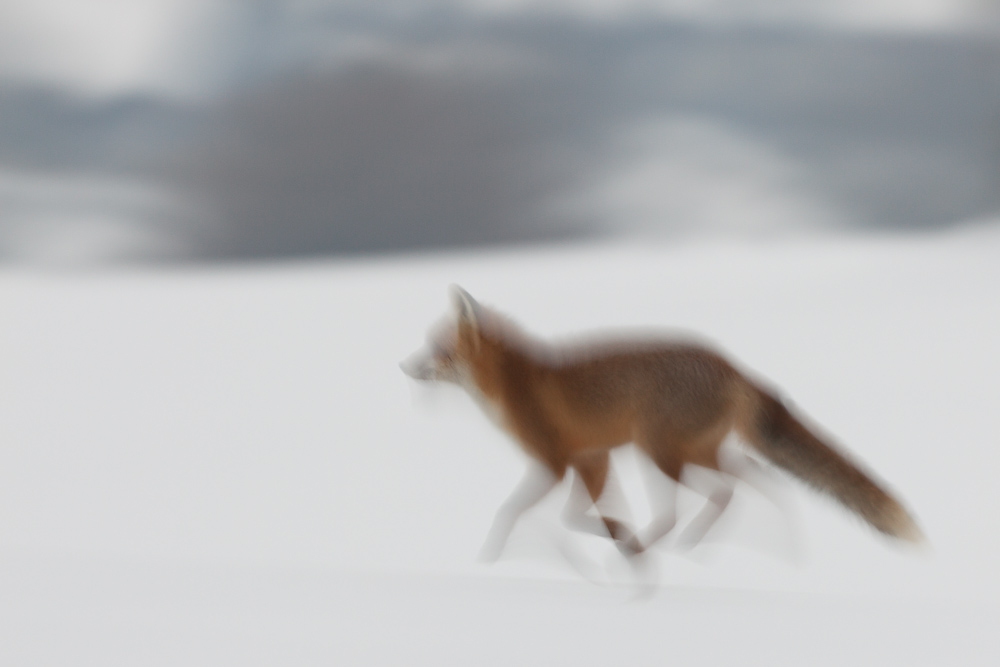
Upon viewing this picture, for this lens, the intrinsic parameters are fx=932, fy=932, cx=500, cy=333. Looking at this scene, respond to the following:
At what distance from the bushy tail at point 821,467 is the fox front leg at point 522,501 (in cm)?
35

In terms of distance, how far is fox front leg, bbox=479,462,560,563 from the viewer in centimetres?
156

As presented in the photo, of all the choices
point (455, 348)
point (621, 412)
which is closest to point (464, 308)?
point (455, 348)

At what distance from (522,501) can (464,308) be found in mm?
342

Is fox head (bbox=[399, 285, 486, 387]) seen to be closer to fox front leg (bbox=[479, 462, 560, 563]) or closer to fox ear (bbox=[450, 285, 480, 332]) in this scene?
fox ear (bbox=[450, 285, 480, 332])

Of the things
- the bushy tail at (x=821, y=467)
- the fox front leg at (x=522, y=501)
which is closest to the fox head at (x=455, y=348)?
the fox front leg at (x=522, y=501)

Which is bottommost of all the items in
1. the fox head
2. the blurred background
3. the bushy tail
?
the bushy tail

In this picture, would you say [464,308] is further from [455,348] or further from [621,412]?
[621,412]

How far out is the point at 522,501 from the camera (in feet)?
5.19

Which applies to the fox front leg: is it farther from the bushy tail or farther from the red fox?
the bushy tail

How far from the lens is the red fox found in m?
1.53

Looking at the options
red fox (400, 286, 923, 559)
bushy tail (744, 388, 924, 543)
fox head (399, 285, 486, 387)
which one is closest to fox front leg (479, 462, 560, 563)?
red fox (400, 286, 923, 559)

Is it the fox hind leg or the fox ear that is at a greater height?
the fox ear

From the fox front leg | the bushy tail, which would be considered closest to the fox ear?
the fox front leg

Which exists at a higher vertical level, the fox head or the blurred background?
the blurred background
